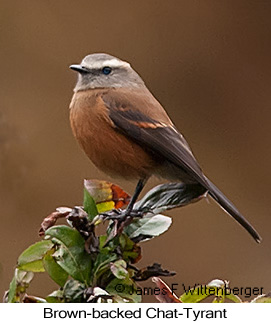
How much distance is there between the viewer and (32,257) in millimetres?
1875

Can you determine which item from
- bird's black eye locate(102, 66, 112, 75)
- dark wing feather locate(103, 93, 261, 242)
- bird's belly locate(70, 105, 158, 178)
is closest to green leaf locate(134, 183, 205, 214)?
dark wing feather locate(103, 93, 261, 242)

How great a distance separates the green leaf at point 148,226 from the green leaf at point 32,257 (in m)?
0.25

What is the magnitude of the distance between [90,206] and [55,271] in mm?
203

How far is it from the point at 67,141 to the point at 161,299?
3.32 meters

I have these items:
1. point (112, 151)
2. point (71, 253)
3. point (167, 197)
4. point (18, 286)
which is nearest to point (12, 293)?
point (18, 286)

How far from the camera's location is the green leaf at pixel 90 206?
197 centimetres

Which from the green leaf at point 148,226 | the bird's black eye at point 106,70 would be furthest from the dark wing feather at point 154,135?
the green leaf at point 148,226

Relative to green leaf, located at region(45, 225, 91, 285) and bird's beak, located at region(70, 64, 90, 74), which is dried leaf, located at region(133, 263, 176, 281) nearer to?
green leaf, located at region(45, 225, 91, 285)

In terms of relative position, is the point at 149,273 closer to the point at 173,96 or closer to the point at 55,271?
the point at 55,271

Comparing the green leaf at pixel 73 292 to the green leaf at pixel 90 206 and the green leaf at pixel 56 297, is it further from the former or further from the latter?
the green leaf at pixel 90 206

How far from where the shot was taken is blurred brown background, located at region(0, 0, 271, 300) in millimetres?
4691

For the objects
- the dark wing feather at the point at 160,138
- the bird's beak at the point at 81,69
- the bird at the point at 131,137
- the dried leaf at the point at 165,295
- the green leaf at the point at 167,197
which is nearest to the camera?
the dried leaf at the point at 165,295

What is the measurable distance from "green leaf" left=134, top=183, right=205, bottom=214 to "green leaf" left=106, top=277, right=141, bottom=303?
391 millimetres

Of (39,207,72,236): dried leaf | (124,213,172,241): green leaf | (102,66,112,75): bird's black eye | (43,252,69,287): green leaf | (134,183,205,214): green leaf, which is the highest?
(102,66,112,75): bird's black eye
